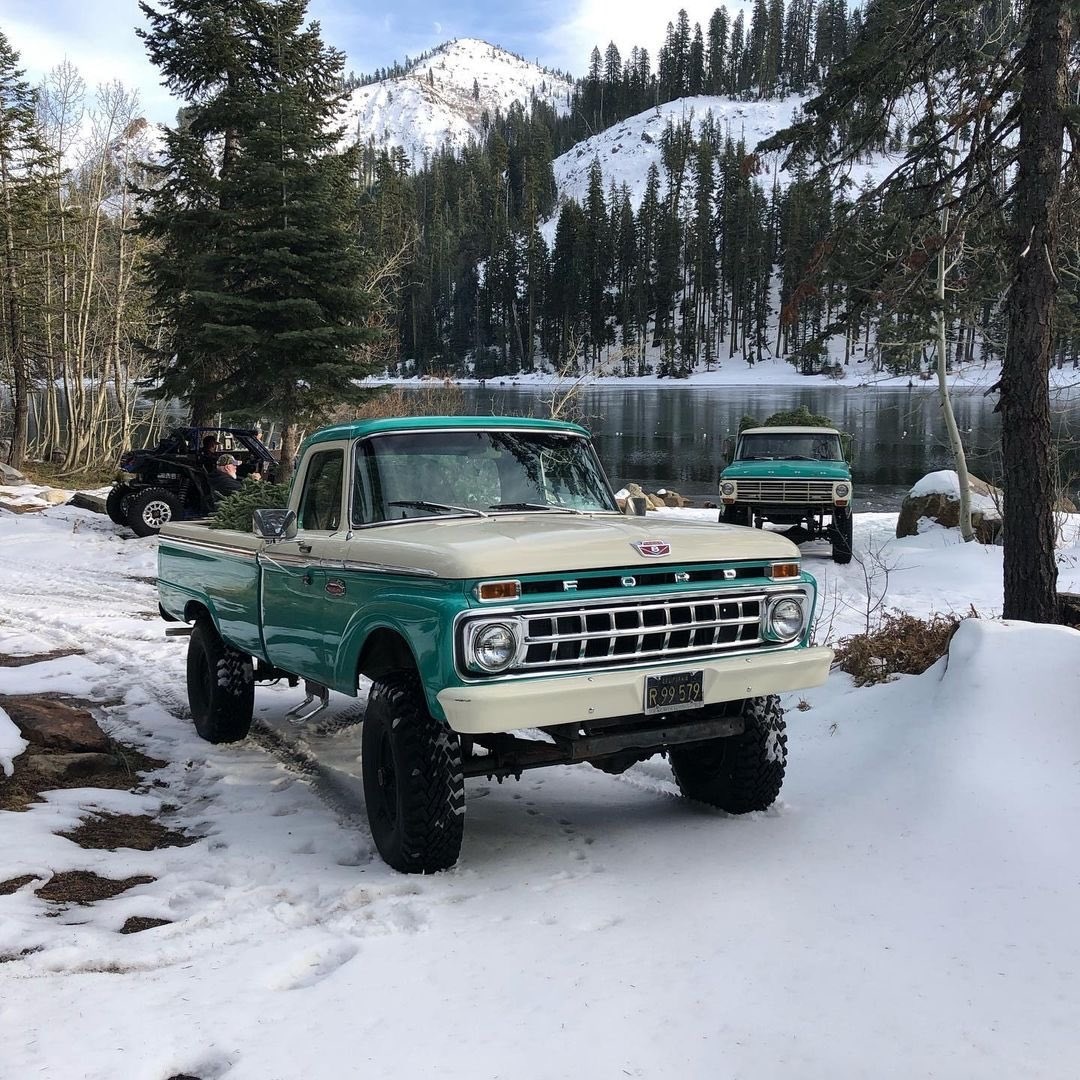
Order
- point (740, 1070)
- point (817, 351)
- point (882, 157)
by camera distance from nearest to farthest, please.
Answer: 1. point (740, 1070)
2. point (817, 351)
3. point (882, 157)

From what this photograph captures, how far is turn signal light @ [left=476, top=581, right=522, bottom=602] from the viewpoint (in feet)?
13.4

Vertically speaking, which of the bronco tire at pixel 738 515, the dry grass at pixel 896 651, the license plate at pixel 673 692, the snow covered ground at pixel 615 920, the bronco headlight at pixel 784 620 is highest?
the bronco tire at pixel 738 515

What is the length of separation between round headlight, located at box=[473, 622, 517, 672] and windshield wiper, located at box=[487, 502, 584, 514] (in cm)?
135

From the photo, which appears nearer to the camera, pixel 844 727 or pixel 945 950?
pixel 945 950

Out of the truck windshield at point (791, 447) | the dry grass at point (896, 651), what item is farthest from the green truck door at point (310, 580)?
the truck windshield at point (791, 447)

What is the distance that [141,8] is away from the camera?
22297 millimetres

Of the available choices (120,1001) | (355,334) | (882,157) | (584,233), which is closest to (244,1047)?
(120,1001)

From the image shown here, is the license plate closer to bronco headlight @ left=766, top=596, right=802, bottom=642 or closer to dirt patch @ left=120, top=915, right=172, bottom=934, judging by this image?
→ bronco headlight @ left=766, top=596, right=802, bottom=642

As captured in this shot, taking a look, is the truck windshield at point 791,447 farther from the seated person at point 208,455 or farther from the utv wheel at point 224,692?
the utv wheel at point 224,692

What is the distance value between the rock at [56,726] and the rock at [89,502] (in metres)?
15.0

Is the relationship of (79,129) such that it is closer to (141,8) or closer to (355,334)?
(141,8)

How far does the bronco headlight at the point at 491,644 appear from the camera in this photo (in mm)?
4074

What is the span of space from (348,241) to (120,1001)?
52.8 ft

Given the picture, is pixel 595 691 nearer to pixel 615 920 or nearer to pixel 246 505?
pixel 615 920
